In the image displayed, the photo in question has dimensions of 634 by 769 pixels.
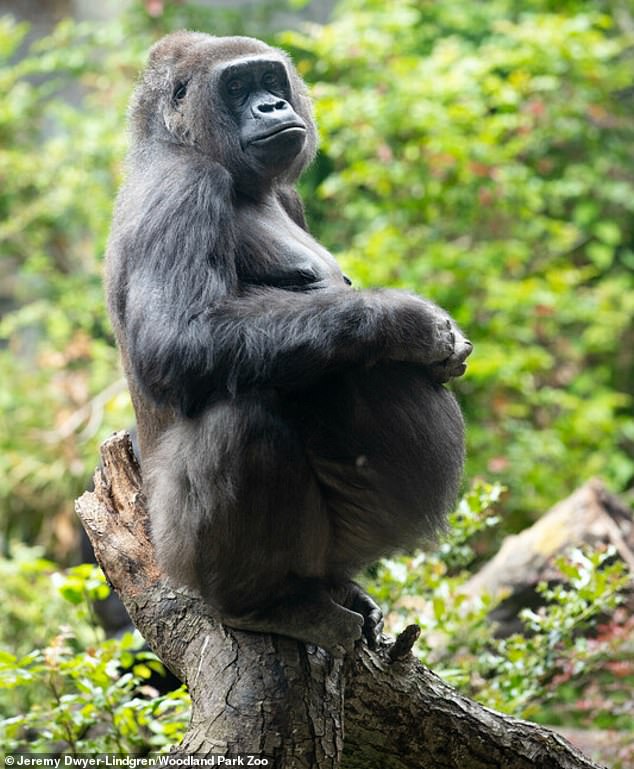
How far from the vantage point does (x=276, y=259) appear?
3.25 meters

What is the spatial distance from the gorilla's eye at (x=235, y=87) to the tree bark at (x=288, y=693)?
125cm

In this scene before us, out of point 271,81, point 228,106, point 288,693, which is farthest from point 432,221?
point 288,693

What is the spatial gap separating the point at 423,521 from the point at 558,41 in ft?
17.7

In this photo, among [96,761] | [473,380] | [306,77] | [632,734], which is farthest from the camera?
[306,77]

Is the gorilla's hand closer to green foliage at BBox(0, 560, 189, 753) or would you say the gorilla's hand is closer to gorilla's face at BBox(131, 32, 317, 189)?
gorilla's face at BBox(131, 32, 317, 189)

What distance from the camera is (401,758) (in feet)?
10.8

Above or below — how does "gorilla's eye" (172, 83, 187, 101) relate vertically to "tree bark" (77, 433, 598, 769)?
above

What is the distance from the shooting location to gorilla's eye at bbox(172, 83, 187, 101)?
11.5 feet

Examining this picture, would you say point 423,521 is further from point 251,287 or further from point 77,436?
point 77,436

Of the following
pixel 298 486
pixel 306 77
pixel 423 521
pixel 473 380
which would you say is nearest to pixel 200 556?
pixel 298 486

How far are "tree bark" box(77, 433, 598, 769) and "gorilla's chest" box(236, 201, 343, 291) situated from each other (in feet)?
2.83

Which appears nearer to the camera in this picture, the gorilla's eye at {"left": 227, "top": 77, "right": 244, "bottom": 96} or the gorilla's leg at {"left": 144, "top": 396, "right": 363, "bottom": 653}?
the gorilla's leg at {"left": 144, "top": 396, "right": 363, "bottom": 653}

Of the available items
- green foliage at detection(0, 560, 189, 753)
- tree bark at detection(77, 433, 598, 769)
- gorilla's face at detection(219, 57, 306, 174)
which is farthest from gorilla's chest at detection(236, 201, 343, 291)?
green foliage at detection(0, 560, 189, 753)

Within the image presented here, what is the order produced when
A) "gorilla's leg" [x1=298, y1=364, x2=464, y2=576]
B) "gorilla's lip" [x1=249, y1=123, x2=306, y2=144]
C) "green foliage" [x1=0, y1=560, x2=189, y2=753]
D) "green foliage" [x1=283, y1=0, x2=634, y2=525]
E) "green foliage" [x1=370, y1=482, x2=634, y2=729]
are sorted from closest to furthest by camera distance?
"gorilla's leg" [x1=298, y1=364, x2=464, y2=576], "gorilla's lip" [x1=249, y1=123, x2=306, y2=144], "green foliage" [x1=0, y1=560, x2=189, y2=753], "green foliage" [x1=370, y1=482, x2=634, y2=729], "green foliage" [x1=283, y1=0, x2=634, y2=525]
